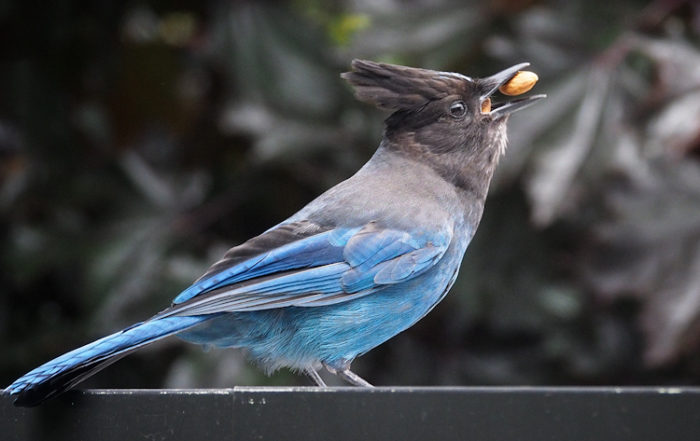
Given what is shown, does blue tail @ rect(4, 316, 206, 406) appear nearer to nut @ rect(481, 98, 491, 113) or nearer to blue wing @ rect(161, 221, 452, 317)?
blue wing @ rect(161, 221, 452, 317)

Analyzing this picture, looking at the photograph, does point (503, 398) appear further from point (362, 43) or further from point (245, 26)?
point (245, 26)

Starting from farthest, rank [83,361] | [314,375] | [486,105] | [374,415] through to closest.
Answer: [486,105], [314,375], [83,361], [374,415]

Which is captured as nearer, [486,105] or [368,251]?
[368,251]

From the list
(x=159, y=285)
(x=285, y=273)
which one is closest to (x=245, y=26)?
(x=159, y=285)

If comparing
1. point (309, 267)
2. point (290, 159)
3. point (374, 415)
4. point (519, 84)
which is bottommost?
point (374, 415)

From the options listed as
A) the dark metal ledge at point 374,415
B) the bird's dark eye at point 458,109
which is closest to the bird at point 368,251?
the bird's dark eye at point 458,109

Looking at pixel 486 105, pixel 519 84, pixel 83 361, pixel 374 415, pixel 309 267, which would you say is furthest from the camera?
pixel 486 105

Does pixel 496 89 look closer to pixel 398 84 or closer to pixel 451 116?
pixel 451 116

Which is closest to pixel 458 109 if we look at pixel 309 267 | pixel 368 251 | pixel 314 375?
pixel 368 251
